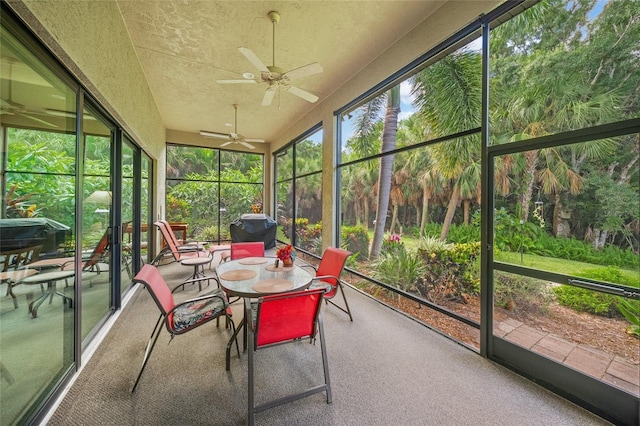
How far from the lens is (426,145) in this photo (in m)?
3.10

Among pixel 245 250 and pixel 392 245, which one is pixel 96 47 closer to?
pixel 245 250

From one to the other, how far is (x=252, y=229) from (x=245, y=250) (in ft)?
11.4

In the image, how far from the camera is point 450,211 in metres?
2.97

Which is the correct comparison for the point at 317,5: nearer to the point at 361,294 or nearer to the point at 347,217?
the point at 347,217

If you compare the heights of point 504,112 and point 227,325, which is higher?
point 504,112

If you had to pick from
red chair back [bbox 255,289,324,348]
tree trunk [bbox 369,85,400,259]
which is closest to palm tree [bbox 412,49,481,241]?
tree trunk [bbox 369,85,400,259]

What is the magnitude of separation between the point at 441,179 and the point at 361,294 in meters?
2.04

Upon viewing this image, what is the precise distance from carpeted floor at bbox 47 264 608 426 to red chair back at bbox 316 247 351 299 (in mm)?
467

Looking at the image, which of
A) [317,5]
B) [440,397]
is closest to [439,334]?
[440,397]

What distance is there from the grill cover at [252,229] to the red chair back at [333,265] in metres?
4.05

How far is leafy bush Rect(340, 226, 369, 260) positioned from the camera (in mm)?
4355

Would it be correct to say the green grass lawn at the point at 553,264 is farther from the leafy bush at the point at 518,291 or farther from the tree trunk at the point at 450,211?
the tree trunk at the point at 450,211

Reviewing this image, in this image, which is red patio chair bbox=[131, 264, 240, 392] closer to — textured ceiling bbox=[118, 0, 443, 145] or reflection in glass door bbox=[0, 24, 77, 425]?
reflection in glass door bbox=[0, 24, 77, 425]

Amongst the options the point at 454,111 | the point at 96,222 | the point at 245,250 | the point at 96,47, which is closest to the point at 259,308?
the point at 245,250
